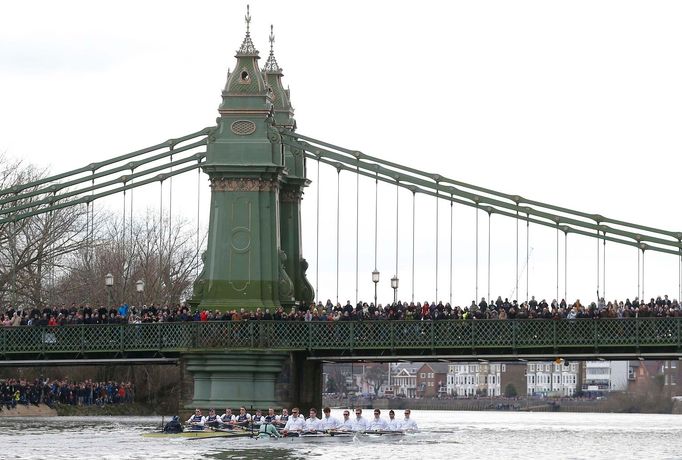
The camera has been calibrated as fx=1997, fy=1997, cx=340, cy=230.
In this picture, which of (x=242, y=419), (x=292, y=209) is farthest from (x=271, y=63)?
(x=242, y=419)

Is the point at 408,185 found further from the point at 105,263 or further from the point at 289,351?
the point at 105,263

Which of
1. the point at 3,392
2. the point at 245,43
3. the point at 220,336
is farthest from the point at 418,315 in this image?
the point at 3,392

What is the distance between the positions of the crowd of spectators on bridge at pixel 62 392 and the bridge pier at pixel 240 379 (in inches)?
1099

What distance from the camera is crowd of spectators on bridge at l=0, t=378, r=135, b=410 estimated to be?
111625mm

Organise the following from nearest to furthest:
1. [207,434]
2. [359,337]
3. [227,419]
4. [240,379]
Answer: [207,434] < [227,419] < [359,337] < [240,379]

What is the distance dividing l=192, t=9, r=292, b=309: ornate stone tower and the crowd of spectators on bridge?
27.5m

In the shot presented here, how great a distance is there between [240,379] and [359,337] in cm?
532

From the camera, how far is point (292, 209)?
302 feet

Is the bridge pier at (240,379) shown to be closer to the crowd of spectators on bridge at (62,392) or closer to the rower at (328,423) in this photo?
the rower at (328,423)

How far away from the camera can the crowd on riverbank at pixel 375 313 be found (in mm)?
81812

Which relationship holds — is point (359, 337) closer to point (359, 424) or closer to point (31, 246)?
point (359, 424)

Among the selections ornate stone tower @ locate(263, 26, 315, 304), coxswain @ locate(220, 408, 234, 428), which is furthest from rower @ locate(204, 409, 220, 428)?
ornate stone tower @ locate(263, 26, 315, 304)

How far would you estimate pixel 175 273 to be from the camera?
127375 mm

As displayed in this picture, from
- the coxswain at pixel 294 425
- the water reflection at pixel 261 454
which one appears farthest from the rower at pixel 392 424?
the water reflection at pixel 261 454
